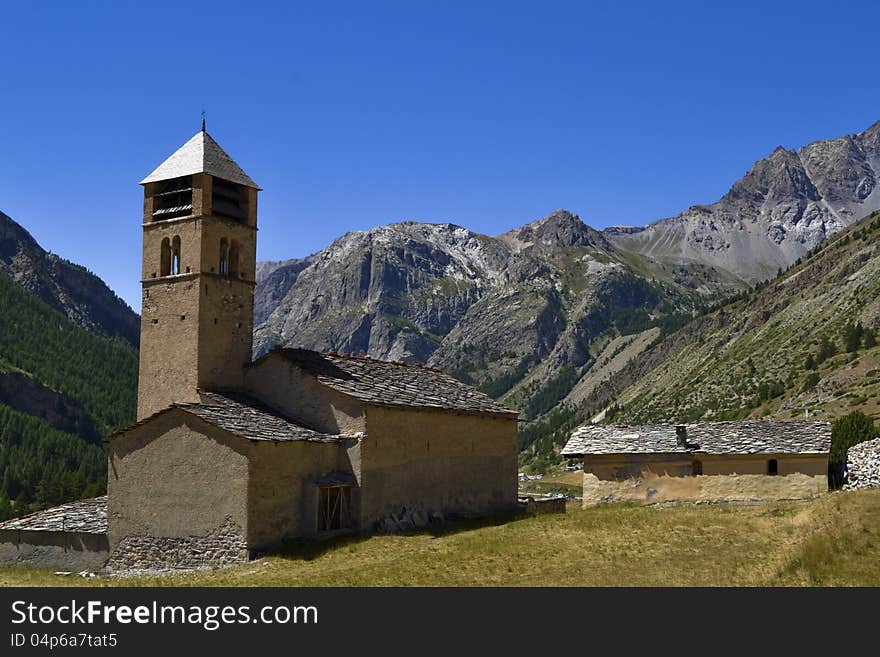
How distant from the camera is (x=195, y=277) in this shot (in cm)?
4075

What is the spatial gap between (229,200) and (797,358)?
121120mm

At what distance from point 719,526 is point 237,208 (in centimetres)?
2384

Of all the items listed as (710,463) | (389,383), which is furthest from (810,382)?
(389,383)

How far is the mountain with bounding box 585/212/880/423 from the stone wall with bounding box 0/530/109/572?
3104 inches

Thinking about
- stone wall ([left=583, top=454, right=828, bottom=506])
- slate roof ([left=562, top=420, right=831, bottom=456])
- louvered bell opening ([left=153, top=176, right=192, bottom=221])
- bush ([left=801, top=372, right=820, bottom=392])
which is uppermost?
louvered bell opening ([left=153, top=176, right=192, bottom=221])

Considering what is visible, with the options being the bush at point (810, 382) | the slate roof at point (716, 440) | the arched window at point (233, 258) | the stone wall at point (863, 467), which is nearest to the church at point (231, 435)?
the arched window at point (233, 258)

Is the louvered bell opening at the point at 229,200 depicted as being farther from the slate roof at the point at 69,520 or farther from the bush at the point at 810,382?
the bush at the point at 810,382

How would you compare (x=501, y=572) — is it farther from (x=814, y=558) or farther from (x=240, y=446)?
(x=240, y=446)

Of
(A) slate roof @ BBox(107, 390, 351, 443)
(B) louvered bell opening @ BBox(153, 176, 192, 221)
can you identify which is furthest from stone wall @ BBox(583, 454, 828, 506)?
(B) louvered bell opening @ BBox(153, 176, 192, 221)

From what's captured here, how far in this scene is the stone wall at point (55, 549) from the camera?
3797cm

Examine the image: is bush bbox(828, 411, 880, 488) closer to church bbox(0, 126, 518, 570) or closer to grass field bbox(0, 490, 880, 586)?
grass field bbox(0, 490, 880, 586)

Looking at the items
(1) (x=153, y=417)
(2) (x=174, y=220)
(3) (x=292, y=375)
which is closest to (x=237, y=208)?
(2) (x=174, y=220)

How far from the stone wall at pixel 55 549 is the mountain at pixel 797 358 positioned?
78.8 metres

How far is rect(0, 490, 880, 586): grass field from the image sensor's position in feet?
89.0
